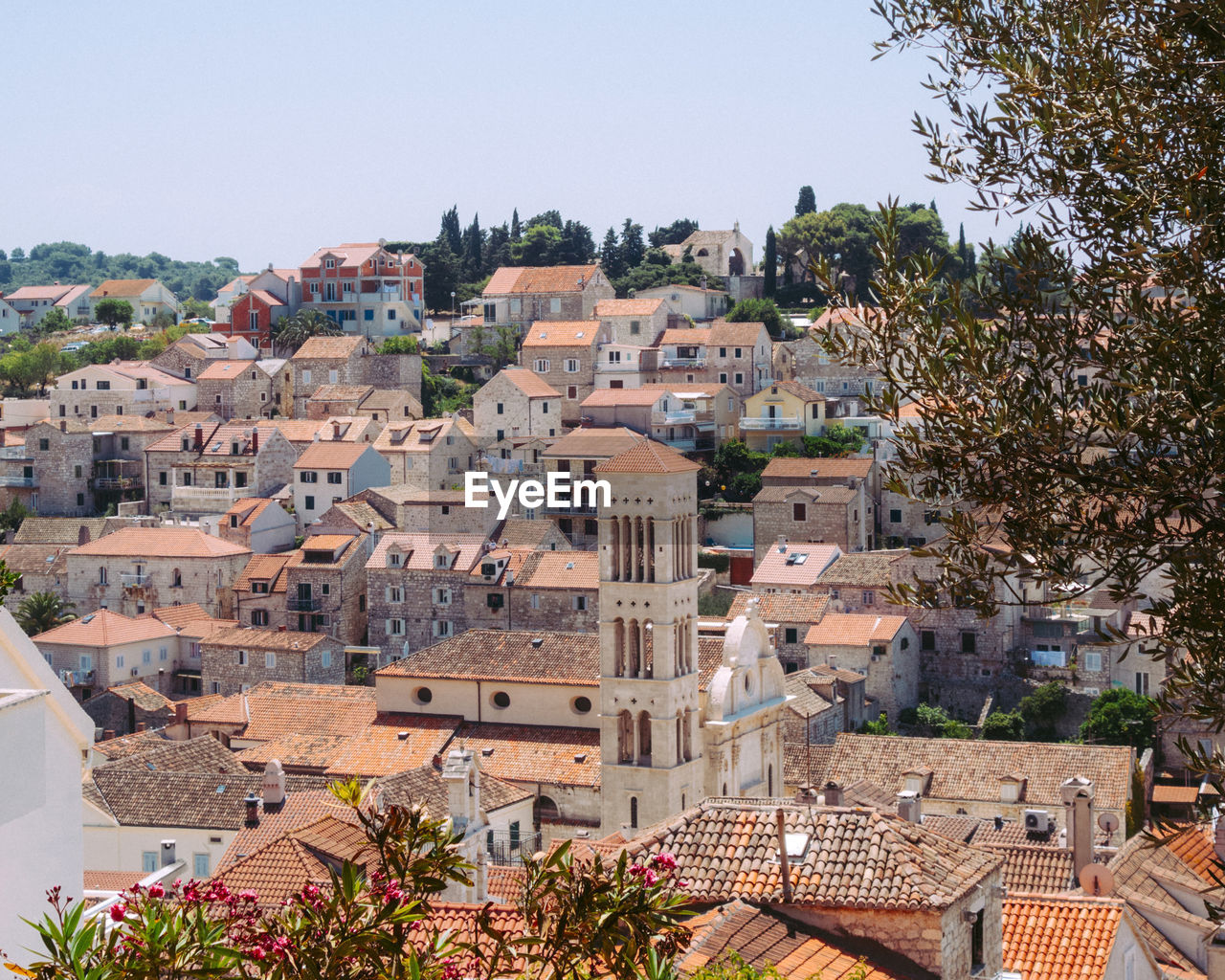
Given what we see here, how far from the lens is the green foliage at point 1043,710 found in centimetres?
5028

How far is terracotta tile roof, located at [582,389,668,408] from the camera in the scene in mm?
68812

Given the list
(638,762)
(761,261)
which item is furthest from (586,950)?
(761,261)

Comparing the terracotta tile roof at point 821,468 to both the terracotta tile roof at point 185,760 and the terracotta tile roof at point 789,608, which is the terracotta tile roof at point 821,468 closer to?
the terracotta tile roof at point 789,608

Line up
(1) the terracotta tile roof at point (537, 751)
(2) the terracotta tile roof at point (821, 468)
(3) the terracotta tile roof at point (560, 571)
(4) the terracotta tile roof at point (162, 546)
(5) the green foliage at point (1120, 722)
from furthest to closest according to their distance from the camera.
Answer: (2) the terracotta tile roof at point (821, 468) → (4) the terracotta tile roof at point (162, 546) → (3) the terracotta tile roof at point (560, 571) → (5) the green foliage at point (1120, 722) → (1) the terracotta tile roof at point (537, 751)

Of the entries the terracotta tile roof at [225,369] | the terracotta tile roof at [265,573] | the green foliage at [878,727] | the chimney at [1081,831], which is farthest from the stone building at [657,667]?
the terracotta tile roof at [225,369]

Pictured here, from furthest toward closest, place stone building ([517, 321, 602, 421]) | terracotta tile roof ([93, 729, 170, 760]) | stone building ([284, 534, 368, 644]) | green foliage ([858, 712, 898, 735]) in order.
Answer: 1. stone building ([517, 321, 602, 421])
2. stone building ([284, 534, 368, 644])
3. green foliage ([858, 712, 898, 735])
4. terracotta tile roof ([93, 729, 170, 760])

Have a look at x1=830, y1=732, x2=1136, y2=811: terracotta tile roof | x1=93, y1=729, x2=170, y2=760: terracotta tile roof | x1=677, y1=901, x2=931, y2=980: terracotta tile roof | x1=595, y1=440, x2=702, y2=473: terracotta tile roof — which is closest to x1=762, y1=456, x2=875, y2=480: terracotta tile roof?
x1=830, y1=732, x2=1136, y2=811: terracotta tile roof

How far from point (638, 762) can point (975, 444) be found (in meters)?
29.7

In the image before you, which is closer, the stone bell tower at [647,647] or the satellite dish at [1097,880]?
the satellite dish at [1097,880]

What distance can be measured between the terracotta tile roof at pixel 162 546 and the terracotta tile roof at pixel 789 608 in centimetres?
1843

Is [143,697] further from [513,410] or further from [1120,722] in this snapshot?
[1120,722]

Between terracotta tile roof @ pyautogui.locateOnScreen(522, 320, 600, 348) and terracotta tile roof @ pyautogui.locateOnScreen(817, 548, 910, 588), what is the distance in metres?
22.4

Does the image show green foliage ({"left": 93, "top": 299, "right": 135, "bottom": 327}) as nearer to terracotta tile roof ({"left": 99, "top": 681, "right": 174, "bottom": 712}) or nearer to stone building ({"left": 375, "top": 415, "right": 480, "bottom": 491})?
stone building ({"left": 375, "top": 415, "right": 480, "bottom": 491})

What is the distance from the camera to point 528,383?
233 ft
